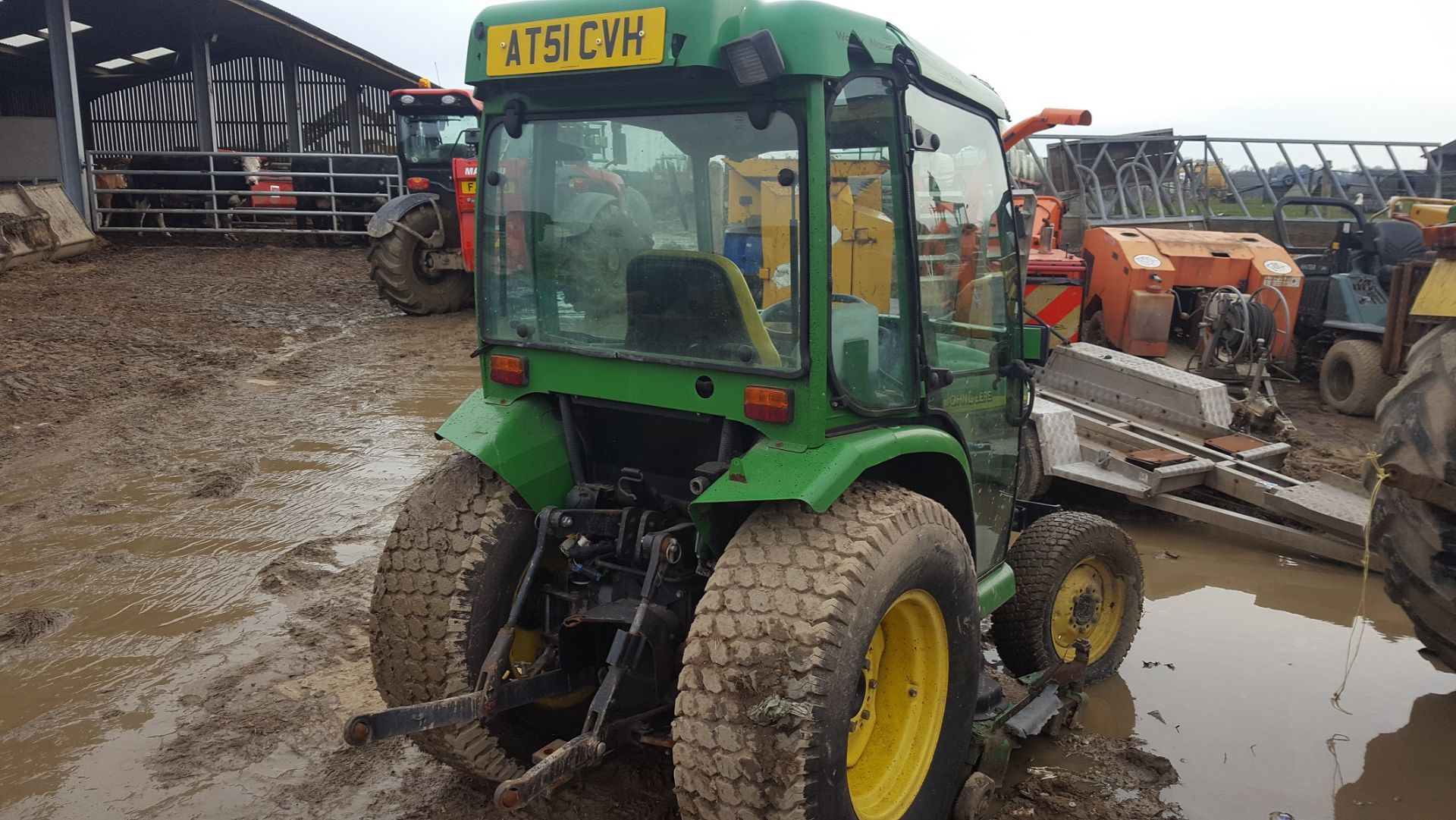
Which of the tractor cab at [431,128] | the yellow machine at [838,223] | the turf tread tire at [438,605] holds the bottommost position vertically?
the turf tread tire at [438,605]

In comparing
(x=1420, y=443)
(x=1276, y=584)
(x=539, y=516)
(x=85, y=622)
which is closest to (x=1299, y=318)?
(x=1276, y=584)

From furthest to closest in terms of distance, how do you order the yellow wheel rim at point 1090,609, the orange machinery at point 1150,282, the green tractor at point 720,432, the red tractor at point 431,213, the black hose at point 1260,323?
the red tractor at point 431,213, the orange machinery at point 1150,282, the black hose at point 1260,323, the yellow wheel rim at point 1090,609, the green tractor at point 720,432

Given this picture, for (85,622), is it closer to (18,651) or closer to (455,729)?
(18,651)

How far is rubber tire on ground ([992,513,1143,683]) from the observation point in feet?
12.3

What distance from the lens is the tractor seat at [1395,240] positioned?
8641 millimetres

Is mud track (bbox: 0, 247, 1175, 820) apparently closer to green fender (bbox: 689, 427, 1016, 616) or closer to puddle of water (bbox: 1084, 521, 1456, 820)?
puddle of water (bbox: 1084, 521, 1456, 820)

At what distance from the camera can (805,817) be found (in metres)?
2.26

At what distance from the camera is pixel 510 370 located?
121 inches

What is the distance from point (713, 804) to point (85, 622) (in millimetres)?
3246

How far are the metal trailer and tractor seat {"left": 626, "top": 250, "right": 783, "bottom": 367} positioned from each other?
11.5ft

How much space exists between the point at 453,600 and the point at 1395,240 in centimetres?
890

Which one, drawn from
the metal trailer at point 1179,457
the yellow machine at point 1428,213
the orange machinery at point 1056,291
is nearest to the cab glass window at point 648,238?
the metal trailer at point 1179,457

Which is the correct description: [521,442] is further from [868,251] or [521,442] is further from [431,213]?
[431,213]

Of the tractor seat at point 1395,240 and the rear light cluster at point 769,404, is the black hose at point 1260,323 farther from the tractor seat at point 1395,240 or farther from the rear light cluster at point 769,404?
the rear light cluster at point 769,404
